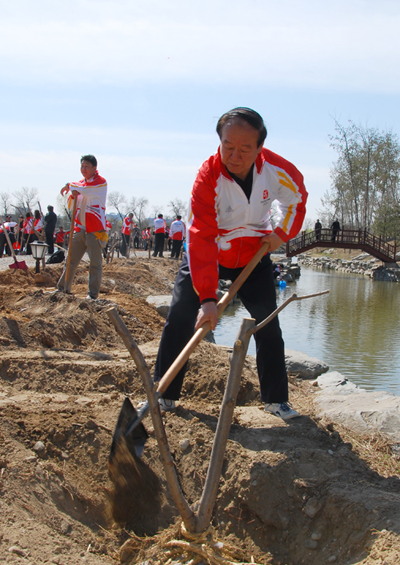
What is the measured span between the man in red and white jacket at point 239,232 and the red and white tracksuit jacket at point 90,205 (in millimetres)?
3534

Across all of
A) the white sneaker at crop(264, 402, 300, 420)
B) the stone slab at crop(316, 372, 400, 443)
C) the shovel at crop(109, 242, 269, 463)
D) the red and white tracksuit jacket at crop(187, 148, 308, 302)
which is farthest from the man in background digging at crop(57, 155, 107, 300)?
the shovel at crop(109, 242, 269, 463)

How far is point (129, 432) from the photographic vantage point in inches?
96.5

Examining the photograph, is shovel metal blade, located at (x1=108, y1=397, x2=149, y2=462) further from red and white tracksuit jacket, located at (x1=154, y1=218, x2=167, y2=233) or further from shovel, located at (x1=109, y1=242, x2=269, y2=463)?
red and white tracksuit jacket, located at (x1=154, y1=218, x2=167, y2=233)

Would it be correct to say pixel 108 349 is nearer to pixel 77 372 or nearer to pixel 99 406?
pixel 77 372

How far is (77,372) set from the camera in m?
3.73

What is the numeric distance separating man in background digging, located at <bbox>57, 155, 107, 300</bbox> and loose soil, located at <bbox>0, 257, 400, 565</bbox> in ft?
9.56

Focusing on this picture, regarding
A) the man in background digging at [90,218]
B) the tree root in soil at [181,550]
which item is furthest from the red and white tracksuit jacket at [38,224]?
the tree root in soil at [181,550]

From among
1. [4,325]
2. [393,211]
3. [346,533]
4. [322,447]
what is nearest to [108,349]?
[4,325]

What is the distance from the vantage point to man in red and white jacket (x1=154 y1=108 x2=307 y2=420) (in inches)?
104

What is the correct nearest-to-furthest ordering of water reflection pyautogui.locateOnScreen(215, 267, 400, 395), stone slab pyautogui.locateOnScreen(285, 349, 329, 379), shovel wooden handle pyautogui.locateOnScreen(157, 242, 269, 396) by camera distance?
1. shovel wooden handle pyautogui.locateOnScreen(157, 242, 269, 396)
2. stone slab pyautogui.locateOnScreen(285, 349, 329, 379)
3. water reflection pyautogui.locateOnScreen(215, 267, 400, 395)

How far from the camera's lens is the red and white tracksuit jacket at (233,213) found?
2.65 m

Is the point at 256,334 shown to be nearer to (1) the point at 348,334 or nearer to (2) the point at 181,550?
(2) the point at 181,550

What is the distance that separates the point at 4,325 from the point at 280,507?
312 centimetres

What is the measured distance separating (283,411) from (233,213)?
1.31 meters
